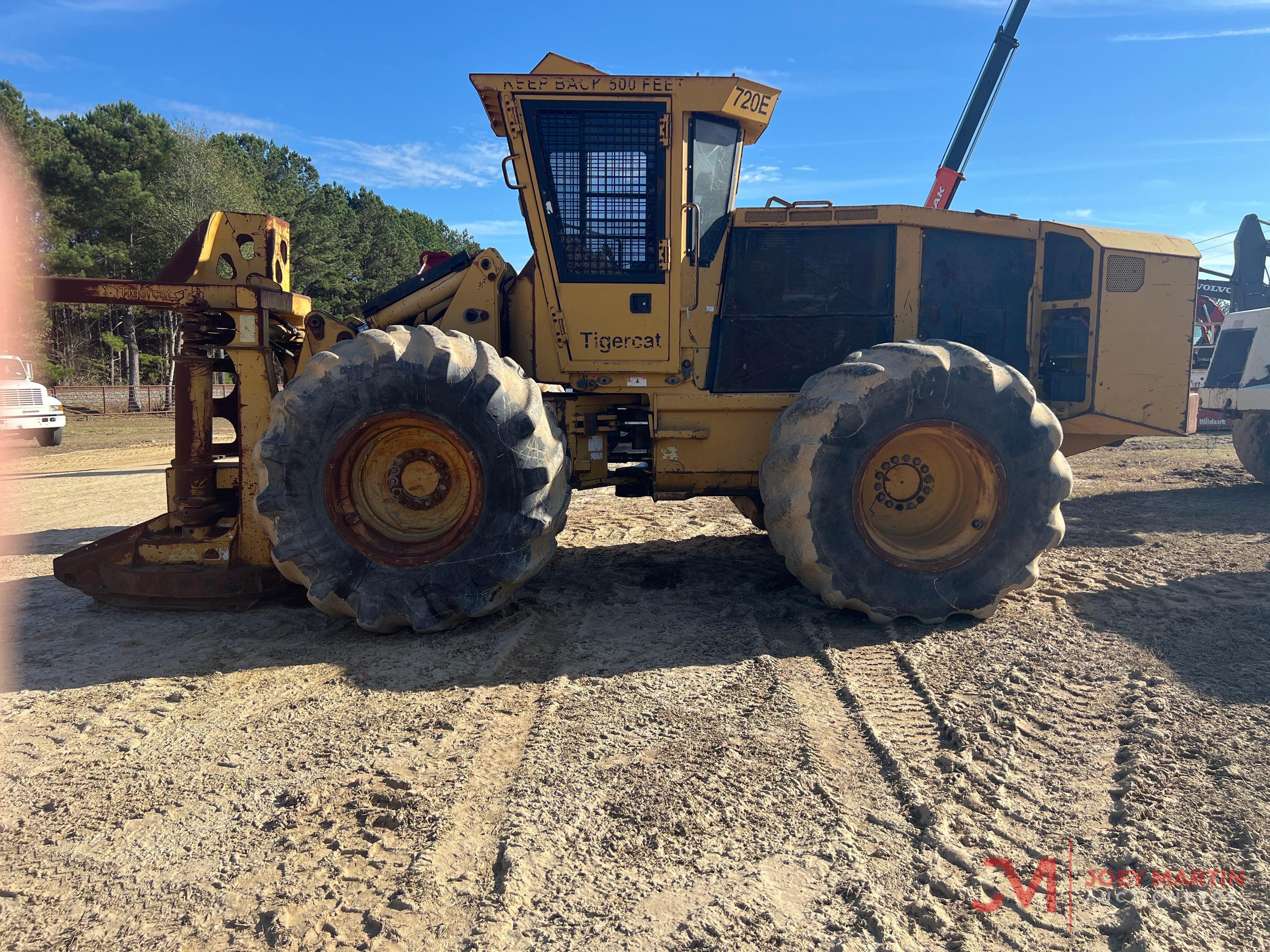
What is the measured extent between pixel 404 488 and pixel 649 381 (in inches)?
66.0

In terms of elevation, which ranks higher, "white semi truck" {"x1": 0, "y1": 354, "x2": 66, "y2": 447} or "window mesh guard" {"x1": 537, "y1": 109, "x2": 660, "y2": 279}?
"window mesh guard" {"x1": 537, "y1": 109, "x2": 660, "y2": 279}

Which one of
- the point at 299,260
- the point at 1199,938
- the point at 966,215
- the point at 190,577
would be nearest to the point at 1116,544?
the point at 966,215

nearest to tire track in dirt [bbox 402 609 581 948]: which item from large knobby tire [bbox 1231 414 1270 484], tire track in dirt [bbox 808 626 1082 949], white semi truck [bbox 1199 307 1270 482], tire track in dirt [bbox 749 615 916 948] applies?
tire track in dirt [bbox 749 615 916 948]

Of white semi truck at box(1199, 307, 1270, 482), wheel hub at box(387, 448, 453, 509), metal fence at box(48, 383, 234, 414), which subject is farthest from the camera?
metal fence at box(48, 383, 234, 414)

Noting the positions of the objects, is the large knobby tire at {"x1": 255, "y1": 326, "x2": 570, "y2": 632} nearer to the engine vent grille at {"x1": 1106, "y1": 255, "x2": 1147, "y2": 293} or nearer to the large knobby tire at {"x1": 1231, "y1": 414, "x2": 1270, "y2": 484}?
the engine vent grille at {"x1": 1106, "y1": 255, "x2": 1147, "y2": 293}

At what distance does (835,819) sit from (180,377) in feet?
14.4

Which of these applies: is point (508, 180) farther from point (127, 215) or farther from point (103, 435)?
point (127, 215)

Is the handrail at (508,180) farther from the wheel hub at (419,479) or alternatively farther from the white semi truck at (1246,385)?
the white semi truck at (1246,385)

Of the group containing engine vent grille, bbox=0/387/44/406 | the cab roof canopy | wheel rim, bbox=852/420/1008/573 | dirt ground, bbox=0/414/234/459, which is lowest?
dirt ground, bbox=0/414/234/459

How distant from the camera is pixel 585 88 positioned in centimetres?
464

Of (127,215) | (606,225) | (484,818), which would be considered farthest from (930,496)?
(127,215)

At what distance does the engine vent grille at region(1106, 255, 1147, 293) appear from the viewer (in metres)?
5.05

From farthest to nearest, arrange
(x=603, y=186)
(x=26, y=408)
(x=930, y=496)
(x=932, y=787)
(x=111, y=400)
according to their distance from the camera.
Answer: (x=111, y=400) < (x=26, y=408) < (x=603, y=186) < (x=930, y=496) < (x=932, y=787)

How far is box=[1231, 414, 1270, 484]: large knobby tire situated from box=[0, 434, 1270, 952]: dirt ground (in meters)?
6.39
